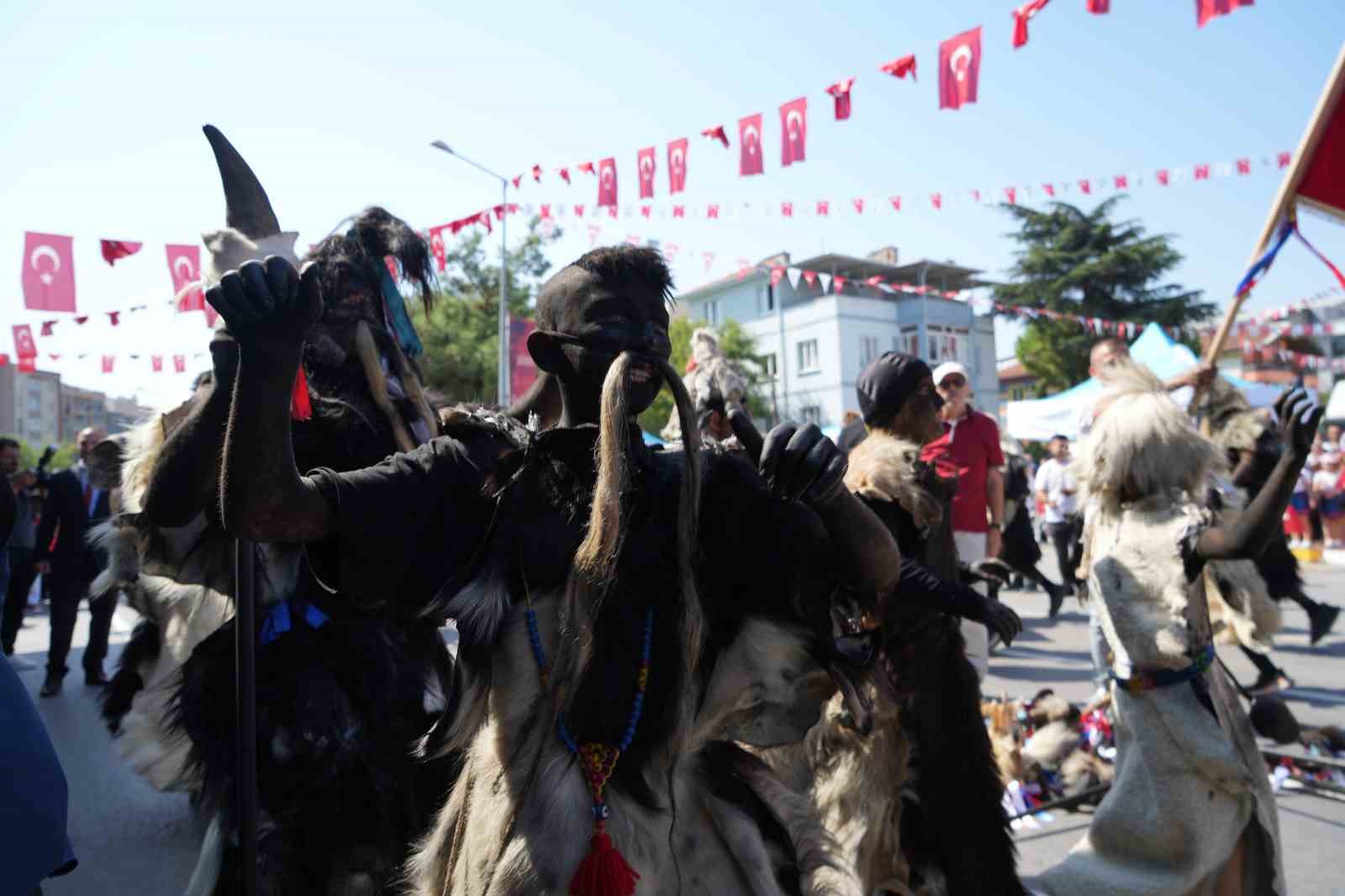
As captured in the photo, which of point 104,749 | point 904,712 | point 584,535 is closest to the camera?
point 584,535

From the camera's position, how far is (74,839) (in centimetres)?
481

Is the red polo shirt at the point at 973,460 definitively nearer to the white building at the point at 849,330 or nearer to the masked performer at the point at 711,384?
the masked performer at the point at 711,384

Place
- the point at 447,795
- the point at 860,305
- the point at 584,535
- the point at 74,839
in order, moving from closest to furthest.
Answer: the point at 584,535 → the point at 447,795 → the point at 74,839 → the point at 860,305

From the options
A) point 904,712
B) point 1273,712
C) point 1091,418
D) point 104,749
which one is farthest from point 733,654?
point 104,749

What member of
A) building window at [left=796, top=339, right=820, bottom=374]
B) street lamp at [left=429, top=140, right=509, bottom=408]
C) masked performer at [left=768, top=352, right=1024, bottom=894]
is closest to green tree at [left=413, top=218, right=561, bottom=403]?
street lamp at [left=429, top=140, right=509, bottom=408]

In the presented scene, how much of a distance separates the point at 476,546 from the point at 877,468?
6.24 feet

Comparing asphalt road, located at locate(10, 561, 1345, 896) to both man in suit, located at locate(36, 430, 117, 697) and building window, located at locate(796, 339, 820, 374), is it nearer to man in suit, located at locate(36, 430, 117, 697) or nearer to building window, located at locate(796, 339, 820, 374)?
man in suit, located at locate(36, 430, 117, 697)

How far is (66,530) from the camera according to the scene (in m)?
8.38

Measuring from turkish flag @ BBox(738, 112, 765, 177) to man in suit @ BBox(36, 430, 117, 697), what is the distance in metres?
6.38

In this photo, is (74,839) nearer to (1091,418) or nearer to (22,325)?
(1091,418)

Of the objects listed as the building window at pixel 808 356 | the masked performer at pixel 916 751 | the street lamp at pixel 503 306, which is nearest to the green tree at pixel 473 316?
the street lamp at pixel 503 306

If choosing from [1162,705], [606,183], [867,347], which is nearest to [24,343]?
[606,183]

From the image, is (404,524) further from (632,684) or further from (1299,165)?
(1299,165)

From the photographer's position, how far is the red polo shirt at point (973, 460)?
6.17 meters
